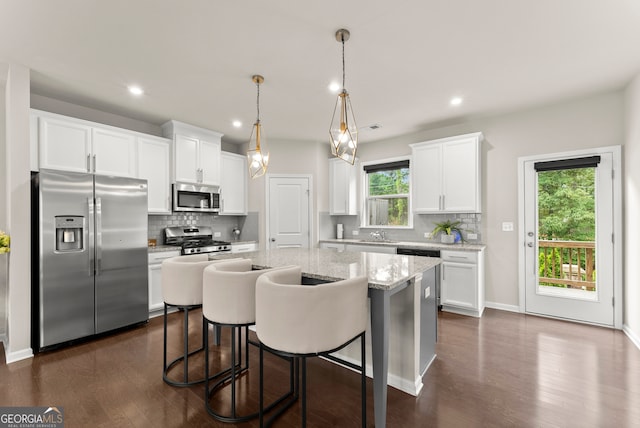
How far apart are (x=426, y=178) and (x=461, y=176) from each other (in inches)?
19.6

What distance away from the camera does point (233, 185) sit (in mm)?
5355

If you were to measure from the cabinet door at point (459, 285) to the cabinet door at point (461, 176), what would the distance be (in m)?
0.84

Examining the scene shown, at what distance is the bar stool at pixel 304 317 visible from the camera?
4.98ft

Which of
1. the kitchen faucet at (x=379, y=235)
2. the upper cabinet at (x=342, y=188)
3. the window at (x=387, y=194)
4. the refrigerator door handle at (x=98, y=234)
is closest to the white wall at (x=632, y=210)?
the window at (x=387, y=194)

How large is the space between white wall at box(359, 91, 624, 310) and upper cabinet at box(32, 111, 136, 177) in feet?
15.4

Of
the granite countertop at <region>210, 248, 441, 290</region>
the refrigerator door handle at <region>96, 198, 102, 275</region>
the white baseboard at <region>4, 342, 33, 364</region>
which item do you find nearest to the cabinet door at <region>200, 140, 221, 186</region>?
the refrigerator door handle at <region>96, 198, 102, 275</region>

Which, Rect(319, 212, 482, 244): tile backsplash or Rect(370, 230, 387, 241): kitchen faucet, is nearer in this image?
Rect(319, 212, 482, 244): tile backsplash

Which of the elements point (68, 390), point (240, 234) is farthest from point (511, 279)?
point (68, 390)

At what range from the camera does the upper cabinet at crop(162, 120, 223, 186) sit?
443 centimetres

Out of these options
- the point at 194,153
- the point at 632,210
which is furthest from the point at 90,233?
the point at 632,210

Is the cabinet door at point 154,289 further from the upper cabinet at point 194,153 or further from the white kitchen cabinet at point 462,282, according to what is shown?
the white kitchen cabinet at point 462,282

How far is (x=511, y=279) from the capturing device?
160 inches

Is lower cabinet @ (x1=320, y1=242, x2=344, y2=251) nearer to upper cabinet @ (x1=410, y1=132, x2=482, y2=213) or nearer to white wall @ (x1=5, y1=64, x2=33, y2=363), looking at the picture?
upper cabinet @ (x1=410, y1=132, x2=482, y2=213)

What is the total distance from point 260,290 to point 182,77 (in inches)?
102
